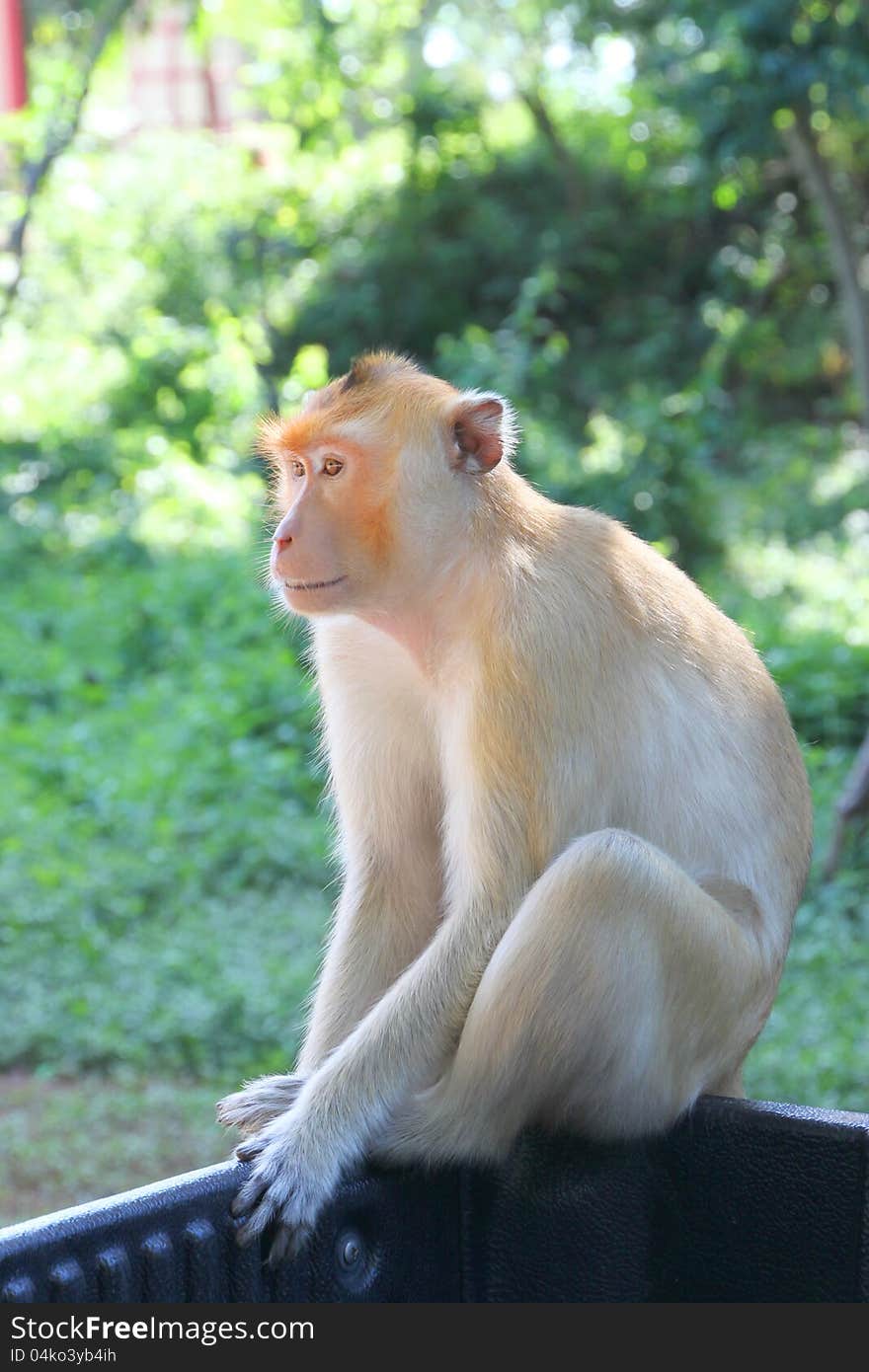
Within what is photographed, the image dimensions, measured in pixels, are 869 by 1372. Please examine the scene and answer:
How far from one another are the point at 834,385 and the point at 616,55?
3.25 meters

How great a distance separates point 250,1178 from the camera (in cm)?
179

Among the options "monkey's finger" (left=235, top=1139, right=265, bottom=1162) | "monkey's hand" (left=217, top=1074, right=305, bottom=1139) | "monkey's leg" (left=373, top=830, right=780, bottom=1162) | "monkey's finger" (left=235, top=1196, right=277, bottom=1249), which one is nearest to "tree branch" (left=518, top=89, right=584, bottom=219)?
"monkey's hand" (left=217, top=1074, right=305, bottom=1139)

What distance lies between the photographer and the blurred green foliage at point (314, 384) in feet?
17.9

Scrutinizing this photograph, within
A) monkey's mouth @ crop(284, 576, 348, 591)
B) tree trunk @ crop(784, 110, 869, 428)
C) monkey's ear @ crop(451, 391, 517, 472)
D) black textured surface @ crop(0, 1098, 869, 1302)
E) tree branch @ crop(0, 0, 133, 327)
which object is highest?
tree branch @ crop(0, 0, 133, 327)

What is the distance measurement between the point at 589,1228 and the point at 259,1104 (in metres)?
0.68

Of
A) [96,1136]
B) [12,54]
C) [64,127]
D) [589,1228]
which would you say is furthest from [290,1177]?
[12,54]

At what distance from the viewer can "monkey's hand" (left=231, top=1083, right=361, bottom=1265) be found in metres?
1.63

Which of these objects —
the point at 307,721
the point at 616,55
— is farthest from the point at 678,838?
the point at 616,55

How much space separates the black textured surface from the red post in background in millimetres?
12670

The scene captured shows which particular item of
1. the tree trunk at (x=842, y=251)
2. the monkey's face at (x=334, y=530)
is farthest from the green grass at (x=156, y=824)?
the tree trunk at (x=842, y=251)

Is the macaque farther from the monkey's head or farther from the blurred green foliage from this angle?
the blurred green foliage

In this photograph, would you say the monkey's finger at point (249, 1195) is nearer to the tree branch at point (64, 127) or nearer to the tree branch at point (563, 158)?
the tree branch at point (64, 127)

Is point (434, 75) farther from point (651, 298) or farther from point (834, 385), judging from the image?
point (834, 385)

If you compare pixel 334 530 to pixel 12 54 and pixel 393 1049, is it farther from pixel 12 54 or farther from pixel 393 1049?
pixel 12 54
